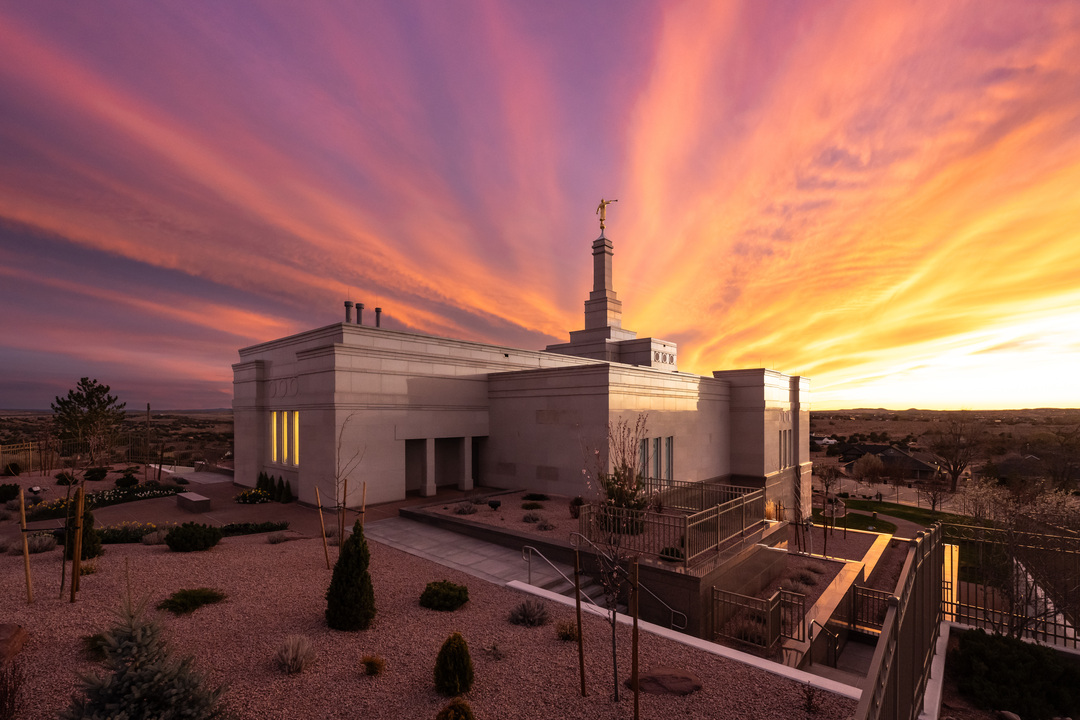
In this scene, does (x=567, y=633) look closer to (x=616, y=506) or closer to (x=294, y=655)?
(x=294, y=655)

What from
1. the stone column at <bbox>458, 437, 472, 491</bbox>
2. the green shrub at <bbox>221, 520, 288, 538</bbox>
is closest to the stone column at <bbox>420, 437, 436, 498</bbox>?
the stone column at <bbox>458, 437, 472, 491</bbox>

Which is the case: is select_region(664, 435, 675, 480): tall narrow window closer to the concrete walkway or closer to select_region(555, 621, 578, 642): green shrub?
the concrete walkway

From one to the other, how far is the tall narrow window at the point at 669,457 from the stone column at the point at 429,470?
11856mm

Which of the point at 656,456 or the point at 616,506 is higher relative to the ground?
the point at 656,456

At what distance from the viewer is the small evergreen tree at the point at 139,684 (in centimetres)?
448

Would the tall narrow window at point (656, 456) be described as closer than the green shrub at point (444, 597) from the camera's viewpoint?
Answer: No

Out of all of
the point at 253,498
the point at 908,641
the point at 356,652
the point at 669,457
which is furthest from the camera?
the point at 669,457

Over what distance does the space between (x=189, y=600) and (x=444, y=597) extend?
4938mm

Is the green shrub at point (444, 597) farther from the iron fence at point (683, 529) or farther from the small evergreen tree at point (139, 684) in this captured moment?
the small evergreen tree at point (139, 684)

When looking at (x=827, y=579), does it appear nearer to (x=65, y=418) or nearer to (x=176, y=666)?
(x=176, y=666)


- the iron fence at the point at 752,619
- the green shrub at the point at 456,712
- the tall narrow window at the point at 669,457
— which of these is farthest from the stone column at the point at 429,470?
the green shrub at the point at 456,712

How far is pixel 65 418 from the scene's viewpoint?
102ft

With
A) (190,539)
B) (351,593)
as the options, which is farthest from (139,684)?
(190,539)

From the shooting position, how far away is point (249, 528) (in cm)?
1641
